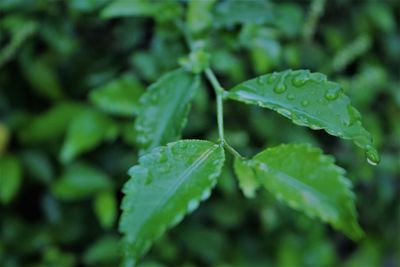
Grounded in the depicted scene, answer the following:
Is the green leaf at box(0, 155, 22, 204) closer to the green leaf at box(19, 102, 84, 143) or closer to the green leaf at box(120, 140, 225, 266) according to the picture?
the green leaf at box(19, 102, 84, 143)

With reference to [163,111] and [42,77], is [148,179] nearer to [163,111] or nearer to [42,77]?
[163,111]

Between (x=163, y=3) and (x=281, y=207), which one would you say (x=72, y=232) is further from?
(x=163, y=3)

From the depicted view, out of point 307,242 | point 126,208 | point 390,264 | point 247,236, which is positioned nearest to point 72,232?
point 247,236

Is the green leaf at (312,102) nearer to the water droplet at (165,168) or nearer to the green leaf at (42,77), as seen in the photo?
the water droplet at (165,168)

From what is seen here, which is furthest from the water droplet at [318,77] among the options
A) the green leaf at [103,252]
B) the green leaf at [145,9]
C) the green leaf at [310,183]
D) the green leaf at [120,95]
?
the green leaf at [103,252]

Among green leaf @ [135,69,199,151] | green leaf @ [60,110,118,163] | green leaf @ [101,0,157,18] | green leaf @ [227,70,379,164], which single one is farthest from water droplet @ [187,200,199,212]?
green leaf @ [60,110,118,163]

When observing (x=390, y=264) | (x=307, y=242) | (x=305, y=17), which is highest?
(x=305, y=17)

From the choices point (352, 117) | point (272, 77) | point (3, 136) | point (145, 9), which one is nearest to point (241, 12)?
point (145, 9)
